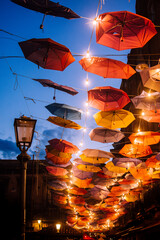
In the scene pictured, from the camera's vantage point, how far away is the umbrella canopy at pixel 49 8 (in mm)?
4426

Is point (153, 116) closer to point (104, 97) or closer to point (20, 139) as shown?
point (104, 97)

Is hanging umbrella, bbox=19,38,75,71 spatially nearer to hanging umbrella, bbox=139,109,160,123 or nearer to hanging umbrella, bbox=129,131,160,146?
hanging umbrella, bbox=139,109,160,123

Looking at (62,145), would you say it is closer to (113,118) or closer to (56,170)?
(113,118)

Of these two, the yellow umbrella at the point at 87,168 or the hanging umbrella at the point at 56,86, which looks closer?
the hanging umbrella at the point at 56,86

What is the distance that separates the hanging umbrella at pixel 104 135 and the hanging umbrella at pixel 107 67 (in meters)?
4.47

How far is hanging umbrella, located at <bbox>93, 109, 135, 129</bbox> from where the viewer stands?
8.76 m

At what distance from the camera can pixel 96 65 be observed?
621 centimetres

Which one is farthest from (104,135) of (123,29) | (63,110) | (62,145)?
(123,29)

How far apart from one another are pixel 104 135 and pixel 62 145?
218 centimetres

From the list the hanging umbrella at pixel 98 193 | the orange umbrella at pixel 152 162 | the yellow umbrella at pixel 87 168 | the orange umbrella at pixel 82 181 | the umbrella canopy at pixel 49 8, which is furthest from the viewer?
the hanging umbrella at pixel 98 193

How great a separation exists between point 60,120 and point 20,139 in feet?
13.7

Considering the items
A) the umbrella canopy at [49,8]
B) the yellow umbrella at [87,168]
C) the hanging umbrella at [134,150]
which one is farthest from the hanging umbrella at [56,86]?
the yellow umbrella at [87,168]

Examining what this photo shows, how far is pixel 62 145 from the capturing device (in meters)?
11.3

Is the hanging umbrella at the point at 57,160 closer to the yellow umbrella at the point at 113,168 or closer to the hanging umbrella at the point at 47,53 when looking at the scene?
the yellow umbrella at the point at 113,168
